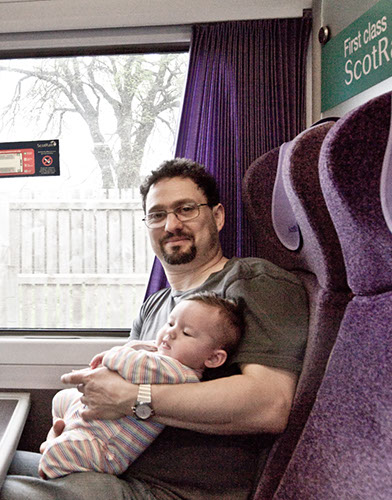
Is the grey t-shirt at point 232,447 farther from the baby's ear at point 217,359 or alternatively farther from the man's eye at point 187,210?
the man's eye at point 187,210

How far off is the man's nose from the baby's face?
47 cm

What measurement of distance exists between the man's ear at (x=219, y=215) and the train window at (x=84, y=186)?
0.53 m

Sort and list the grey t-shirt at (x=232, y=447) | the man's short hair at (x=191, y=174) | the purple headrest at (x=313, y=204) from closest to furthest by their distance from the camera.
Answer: the purple headrest at (x=313, y=204), the grey t-shirt at (x=232, y=447), the man's short hair at (x=191, y=174)

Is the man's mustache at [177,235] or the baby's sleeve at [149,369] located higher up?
the man's mustache at [177,235]

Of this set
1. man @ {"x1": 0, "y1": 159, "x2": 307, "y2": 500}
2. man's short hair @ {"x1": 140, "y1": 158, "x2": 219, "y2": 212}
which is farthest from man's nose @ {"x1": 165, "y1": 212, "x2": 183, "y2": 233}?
man @ {"x1": 0, "y1": 159, "x2": 307, "y2": 500}

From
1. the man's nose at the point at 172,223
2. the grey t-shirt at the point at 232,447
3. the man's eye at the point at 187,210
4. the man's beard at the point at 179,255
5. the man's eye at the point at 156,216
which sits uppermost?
the man's eye at the point at 187,210

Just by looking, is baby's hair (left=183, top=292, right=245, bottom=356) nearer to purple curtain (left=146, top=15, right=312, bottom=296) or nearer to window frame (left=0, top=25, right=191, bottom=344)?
purple curtain (left=146, top=15, right=312, bottom=296)

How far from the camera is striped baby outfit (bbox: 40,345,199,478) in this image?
1377mm

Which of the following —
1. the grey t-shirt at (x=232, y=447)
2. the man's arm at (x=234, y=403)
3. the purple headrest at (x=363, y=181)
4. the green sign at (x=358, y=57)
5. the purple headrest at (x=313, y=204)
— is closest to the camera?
the purple headrest at (x=363, y=181)

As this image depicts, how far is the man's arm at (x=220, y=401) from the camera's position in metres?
1.29

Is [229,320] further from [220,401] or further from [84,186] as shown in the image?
[84,186]

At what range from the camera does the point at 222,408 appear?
130 cm

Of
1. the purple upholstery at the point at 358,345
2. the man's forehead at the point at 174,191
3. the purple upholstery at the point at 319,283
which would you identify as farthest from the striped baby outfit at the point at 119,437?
the man's forehead at the point at 174,191

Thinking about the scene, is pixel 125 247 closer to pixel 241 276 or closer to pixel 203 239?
pixel 203 239
